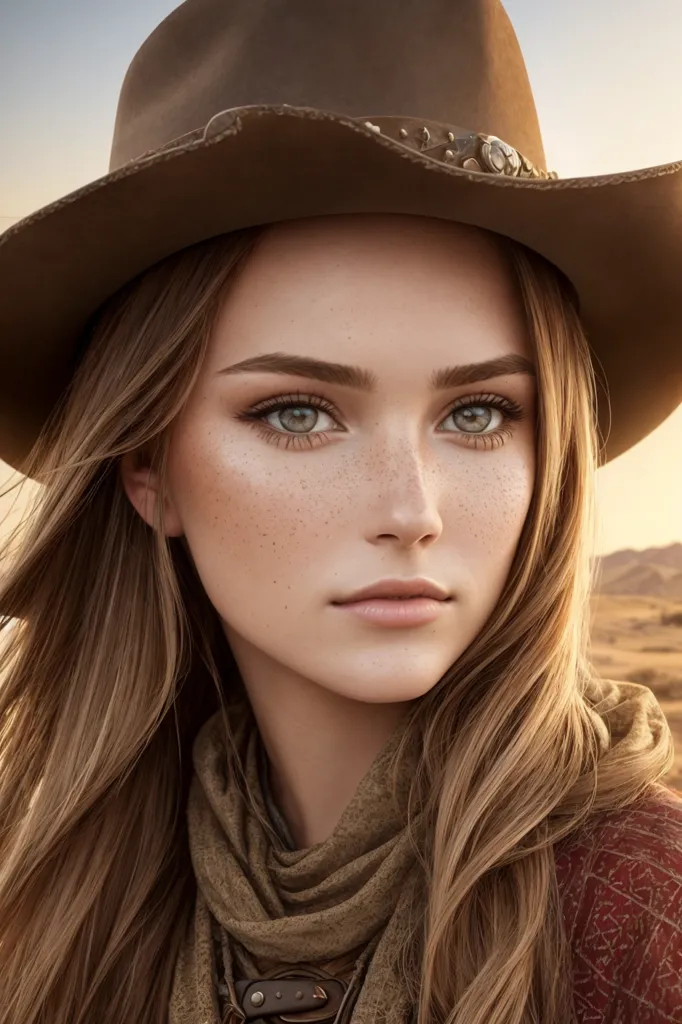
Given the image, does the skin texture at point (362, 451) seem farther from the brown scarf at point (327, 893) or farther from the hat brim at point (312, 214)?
the brown scarf at point (327, 893)

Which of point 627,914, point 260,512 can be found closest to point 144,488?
point 260,512

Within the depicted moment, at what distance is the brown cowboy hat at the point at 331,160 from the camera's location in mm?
1537

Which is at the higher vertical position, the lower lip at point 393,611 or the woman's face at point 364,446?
the woman's face at point 364,446

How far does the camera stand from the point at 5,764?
82.0 inches

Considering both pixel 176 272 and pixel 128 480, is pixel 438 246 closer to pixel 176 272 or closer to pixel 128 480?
pixel 176 272

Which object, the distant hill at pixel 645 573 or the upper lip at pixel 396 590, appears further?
the distant hill at pixel 645 573

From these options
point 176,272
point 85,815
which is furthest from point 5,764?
point 176,272

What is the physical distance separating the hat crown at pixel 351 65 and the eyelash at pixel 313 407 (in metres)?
0.40

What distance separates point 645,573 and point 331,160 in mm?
1670

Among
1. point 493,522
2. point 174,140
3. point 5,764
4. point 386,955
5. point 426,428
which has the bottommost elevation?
Answer: point 386,955

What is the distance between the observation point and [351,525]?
159cm

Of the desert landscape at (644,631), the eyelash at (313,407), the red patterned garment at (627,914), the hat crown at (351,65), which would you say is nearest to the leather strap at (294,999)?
the red patterned garment at (627,914)

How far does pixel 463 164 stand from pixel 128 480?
2.48 ft

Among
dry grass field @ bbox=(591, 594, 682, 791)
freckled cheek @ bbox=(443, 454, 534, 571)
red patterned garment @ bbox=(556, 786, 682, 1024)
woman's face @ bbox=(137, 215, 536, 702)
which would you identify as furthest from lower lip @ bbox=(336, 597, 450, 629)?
dry grass field @ bbox=(591, 594, 682, 791)
